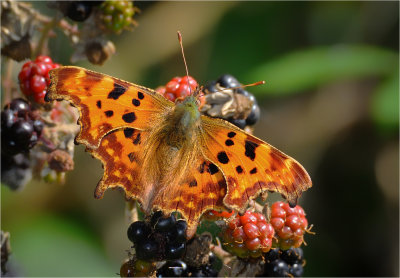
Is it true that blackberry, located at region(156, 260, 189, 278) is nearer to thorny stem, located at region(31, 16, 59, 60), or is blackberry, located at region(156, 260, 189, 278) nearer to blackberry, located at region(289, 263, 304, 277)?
blackberry, located at region(289, 263, 304, 277)

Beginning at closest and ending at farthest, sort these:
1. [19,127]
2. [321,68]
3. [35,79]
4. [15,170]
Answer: [19,127] < [35,79] < [15,170] < [321,68]

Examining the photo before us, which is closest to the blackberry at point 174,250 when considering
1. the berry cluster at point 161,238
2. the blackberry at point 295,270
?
the berry cluster at point 161,238

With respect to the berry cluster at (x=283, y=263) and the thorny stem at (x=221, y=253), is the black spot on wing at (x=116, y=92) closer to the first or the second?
the thorny stem at (x=221, y=253)

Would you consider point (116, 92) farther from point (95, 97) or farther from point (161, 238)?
point (161, 238)

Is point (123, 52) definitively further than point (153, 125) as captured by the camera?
Yes

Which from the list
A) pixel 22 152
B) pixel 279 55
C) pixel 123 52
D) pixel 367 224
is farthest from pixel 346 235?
pixel 22 152

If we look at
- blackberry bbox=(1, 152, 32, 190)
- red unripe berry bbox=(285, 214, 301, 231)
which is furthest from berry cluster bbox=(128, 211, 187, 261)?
blackberry bbox=(1, 152, 32, 190)

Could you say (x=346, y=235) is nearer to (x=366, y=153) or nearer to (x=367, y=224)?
(x=367, y=224)

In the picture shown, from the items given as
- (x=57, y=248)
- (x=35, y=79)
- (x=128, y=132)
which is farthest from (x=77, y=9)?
(x=57, y=248)
